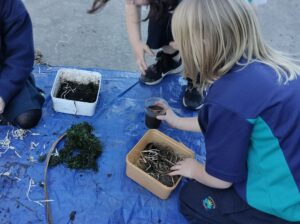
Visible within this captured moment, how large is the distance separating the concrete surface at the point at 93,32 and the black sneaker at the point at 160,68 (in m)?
0.33

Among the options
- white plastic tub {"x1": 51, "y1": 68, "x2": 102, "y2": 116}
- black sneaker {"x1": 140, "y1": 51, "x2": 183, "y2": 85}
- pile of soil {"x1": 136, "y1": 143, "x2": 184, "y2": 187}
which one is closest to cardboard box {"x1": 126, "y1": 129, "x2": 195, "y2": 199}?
pile of soil {"x1": 136, "y1": 143, "x2": 184, "y2": 187}

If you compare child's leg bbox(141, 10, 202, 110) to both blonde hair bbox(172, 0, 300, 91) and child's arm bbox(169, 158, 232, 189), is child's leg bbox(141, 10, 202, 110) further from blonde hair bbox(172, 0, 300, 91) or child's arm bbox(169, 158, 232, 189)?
blonde hair bbox(172, 0, 300, 91)

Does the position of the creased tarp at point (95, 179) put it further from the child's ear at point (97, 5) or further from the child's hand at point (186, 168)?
the child's ear at point (97, 5)

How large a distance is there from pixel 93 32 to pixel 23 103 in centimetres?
111

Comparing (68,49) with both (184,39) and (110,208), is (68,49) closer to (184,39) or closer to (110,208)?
(110,208)

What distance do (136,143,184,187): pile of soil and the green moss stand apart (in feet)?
0.76

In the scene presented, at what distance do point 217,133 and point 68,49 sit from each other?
166 centimetres

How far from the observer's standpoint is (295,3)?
3271 mm

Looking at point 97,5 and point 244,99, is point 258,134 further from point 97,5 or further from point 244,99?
point 97,5

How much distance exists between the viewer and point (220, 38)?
3.51ft

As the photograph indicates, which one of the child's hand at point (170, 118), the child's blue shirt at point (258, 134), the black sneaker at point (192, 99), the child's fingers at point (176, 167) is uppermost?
the child's blue shirt at point (258, 134)

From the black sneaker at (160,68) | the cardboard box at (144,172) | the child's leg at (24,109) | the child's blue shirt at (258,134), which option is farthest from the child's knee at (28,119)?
the child's blue shirt at (258,134)

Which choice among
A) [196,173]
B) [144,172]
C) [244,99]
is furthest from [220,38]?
[144,172]

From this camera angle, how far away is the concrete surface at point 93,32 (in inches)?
98.3
